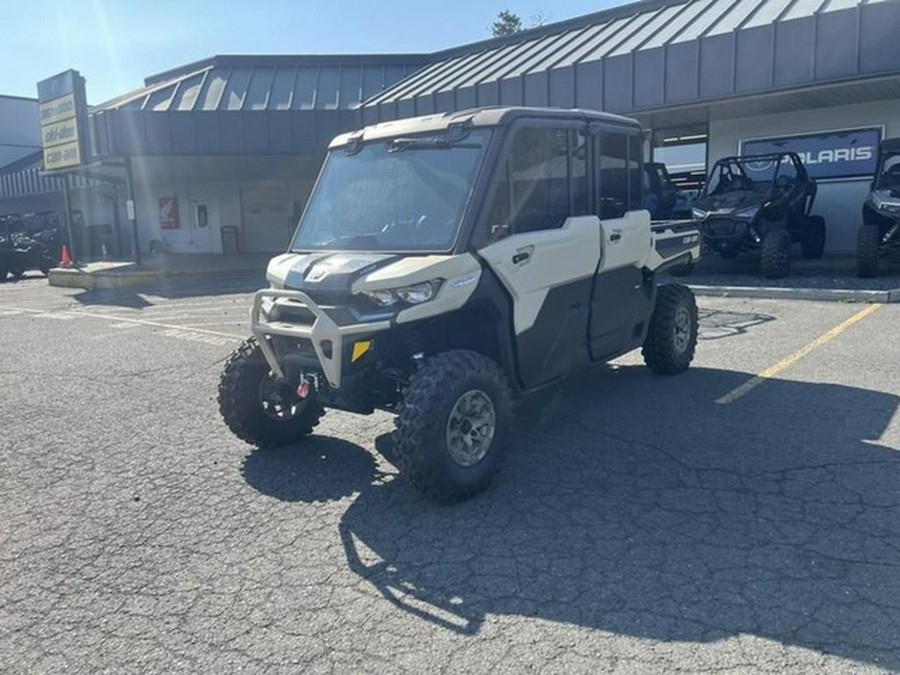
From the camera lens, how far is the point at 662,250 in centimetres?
634

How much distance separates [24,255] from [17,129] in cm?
3593

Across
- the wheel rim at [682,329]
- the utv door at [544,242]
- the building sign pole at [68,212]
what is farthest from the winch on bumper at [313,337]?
the building sign pole at [68,212]

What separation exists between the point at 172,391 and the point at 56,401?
107 cm

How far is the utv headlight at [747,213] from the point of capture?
12.7 meters

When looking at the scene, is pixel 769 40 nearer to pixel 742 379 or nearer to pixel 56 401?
pixel 742 379

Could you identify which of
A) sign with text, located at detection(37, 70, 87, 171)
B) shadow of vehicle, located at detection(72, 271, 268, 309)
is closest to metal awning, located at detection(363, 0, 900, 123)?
shadow of vehicle, located at detection(72, 271, 268, 309)

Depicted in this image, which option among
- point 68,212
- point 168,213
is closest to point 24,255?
point 68,212

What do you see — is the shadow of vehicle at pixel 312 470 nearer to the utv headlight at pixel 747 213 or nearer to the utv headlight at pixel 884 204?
the utv headlight at pixel 747 213

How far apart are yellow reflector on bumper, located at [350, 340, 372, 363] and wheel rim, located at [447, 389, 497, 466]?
618 millimetres

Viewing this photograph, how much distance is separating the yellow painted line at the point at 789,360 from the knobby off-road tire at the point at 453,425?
2537 mm

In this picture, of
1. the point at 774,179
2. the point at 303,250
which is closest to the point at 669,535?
the point at 303,250

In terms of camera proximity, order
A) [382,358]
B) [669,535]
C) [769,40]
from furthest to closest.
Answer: [769,40] < [382,358] < [669,535]

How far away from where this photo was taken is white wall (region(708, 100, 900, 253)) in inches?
583

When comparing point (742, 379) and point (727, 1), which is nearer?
point (742, 379)
